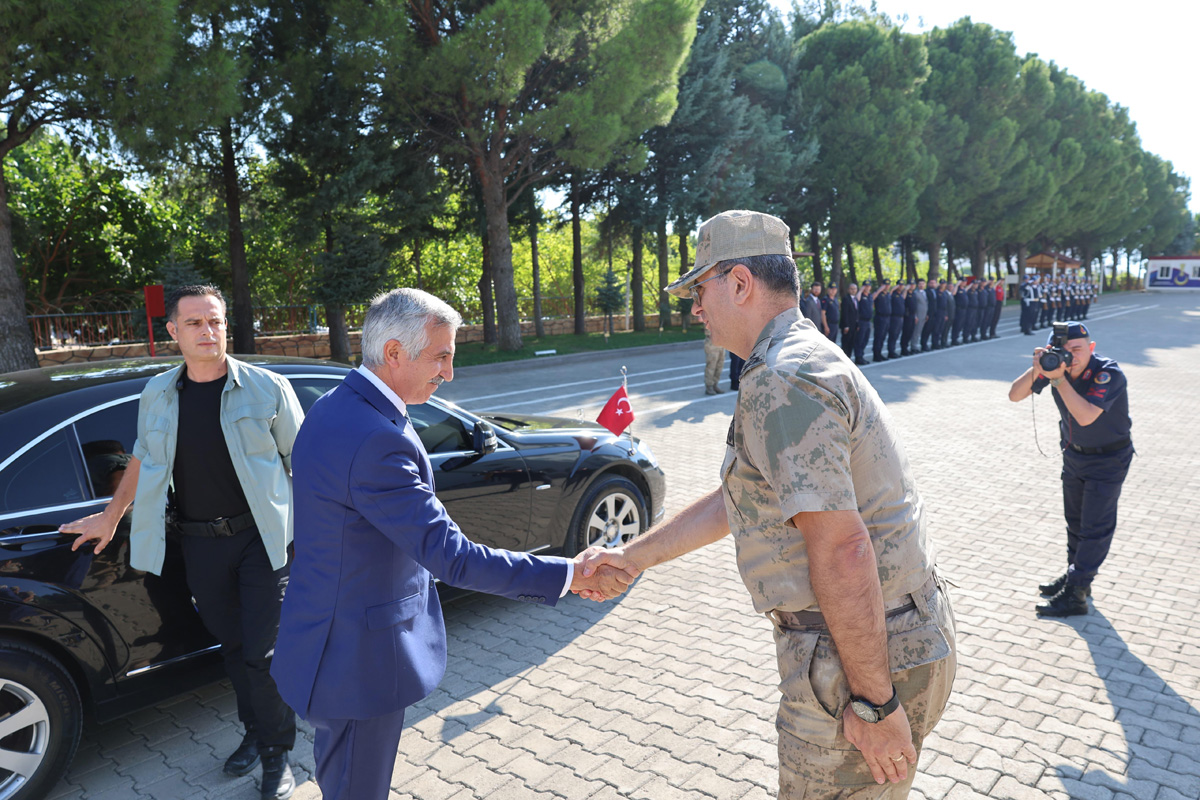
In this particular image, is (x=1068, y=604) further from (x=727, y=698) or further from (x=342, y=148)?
(x=342, y=148)

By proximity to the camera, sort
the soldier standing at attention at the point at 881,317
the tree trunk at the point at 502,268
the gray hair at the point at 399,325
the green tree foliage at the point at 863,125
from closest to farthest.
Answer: the gray hair at the point at 399,325 < the soldier standing at attention at the point at 881,317 < the tree trunk at the point at 502,268 < the green tree foliage at the point at 863,125

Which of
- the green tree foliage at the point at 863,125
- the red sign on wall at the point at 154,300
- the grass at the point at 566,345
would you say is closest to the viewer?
the red sign on wall at the point at 154,300

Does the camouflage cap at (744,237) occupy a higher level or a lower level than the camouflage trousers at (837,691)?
higher

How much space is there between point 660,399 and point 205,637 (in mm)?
11000

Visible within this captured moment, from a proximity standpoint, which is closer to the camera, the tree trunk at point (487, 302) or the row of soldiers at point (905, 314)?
the row of soldiers at point (905, 314)

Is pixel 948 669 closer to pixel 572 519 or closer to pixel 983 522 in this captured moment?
pixel 572 519

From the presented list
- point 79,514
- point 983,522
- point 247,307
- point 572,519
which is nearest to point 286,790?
point 79,514

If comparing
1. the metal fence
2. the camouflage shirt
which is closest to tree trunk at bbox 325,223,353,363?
the metal fence

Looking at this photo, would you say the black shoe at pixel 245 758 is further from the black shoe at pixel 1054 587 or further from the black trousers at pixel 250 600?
the black shoe at pixel 1054 587

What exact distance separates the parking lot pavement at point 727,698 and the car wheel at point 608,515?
0.38m

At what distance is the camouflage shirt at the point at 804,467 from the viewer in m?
1.75

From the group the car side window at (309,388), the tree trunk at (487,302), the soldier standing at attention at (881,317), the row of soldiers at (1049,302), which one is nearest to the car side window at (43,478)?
the car side window at (309,388)

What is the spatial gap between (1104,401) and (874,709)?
3.88 metres

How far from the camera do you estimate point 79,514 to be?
128 inches
